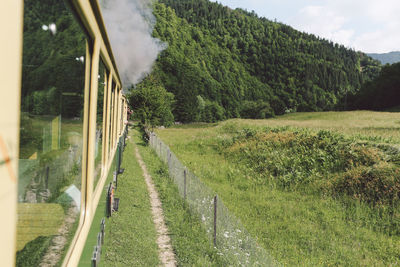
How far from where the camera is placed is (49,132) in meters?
1.33

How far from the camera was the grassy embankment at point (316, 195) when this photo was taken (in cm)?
539

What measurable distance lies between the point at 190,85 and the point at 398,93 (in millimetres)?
56164

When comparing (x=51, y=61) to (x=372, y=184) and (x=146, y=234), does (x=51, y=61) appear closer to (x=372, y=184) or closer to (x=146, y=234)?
(x=146, y=234)

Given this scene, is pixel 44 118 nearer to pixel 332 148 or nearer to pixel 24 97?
pixel 24 97

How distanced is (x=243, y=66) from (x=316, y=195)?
13735 cm

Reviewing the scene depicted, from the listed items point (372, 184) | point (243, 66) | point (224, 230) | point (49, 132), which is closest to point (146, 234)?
point (224, 230)

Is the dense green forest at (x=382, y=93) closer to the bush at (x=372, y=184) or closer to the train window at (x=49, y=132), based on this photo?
the bush at (x=372, y=184)

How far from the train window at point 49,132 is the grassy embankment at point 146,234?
3.16 m

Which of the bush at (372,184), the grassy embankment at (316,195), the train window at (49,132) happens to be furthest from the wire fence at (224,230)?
the bush at (372,184)

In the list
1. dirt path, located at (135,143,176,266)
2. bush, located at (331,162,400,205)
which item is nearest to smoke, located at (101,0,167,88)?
dirt path, located at (135,143,176,266)

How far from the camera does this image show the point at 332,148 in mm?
11508

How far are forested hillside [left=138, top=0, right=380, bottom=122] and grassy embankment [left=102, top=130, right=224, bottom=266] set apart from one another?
78114 millimetres

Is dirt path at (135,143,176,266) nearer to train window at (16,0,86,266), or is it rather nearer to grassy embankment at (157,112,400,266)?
grassy embankment at (157,112,400,266)

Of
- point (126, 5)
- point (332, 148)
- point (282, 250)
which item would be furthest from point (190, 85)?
point (282, 250)
